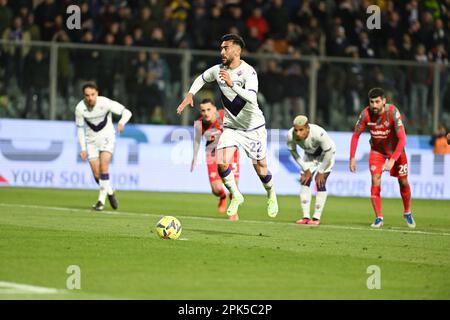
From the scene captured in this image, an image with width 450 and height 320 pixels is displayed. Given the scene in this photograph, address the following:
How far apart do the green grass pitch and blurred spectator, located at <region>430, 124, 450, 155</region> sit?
7.04 metres

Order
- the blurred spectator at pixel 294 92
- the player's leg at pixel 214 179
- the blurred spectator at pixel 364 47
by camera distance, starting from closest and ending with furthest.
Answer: the player's leg at pixel 214 179 < the blurred spectator at pixel 294 92 < the blurred spectator at pixel 364 47

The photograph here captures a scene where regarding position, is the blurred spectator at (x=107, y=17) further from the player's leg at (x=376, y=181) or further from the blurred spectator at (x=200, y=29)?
the player's leg at (x=376, y=181)

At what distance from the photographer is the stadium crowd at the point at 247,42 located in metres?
25.5

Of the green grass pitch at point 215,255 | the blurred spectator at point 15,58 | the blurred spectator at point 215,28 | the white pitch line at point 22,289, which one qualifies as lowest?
the white pitch line at point 22,289

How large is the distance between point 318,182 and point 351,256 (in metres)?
5.34

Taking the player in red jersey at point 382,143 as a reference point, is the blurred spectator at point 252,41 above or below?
above

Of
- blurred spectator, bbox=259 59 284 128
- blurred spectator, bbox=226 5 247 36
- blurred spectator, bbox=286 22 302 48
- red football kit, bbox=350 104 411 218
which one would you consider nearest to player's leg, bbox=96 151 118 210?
red football kit, bbox=350 104 411 218

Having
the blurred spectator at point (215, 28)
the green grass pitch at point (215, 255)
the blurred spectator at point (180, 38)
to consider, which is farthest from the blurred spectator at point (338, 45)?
the green grass pitch at point (215, 255)

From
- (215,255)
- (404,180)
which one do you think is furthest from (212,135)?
(215,255)

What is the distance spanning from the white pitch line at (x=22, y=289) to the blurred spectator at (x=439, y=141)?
18783mm

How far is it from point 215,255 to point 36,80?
546 inches

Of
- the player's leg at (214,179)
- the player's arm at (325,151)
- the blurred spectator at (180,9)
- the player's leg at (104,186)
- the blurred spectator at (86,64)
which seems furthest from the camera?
the blurred spectator at (180,9)

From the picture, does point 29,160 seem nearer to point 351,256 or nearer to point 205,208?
point 205,208

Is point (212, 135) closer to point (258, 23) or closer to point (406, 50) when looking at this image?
point (258, 23)
